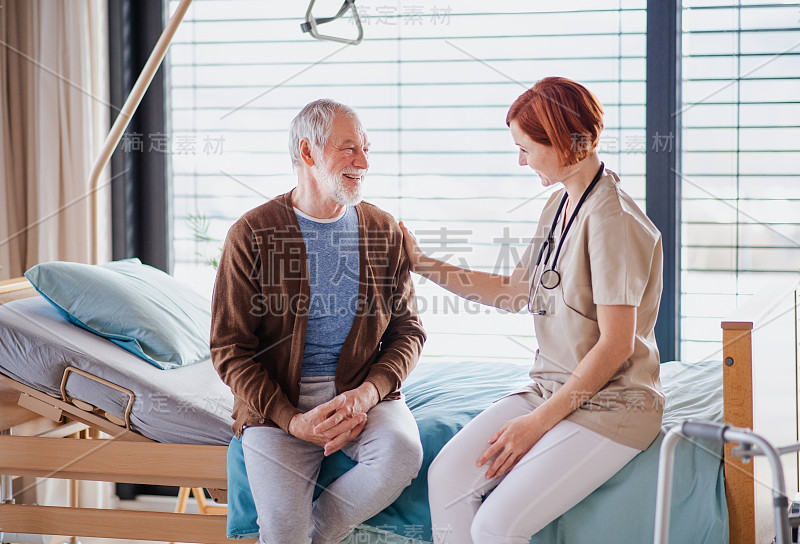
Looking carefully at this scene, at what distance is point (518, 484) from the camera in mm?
1459

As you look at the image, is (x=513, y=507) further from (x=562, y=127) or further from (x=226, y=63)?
(x=226, y=63)

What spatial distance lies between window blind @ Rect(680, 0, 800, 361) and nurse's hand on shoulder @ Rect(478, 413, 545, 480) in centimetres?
143

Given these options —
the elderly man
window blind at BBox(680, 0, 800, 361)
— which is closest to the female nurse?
the elderly man

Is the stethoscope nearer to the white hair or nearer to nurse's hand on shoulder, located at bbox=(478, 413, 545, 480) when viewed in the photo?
nurse's hand on shoulder, located at bbox=(478, 413, 545, 480)

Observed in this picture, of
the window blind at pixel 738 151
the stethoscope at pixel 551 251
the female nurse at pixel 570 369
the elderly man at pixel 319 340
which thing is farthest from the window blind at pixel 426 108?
the female nurse at pixel 570 369

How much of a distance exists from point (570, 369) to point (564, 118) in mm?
517

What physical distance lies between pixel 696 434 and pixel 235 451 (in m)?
0.99

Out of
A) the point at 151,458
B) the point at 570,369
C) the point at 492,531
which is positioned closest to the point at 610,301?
the point at 570,369

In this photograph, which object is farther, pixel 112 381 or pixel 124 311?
pixel 124 311

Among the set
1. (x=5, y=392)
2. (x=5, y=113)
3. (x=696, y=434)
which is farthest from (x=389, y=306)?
(x=5, y=113)

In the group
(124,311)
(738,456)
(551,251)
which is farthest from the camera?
(124,311)

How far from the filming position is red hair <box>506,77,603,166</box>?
154 cm

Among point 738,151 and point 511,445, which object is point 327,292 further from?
point 738,151

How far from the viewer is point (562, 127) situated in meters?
1.55
